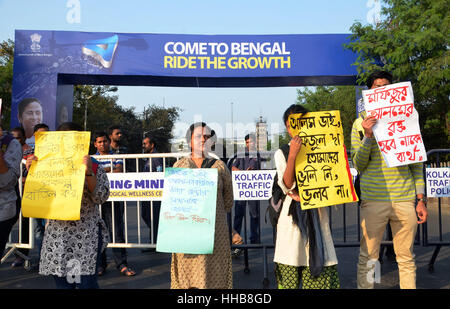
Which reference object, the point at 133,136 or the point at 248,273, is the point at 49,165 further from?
the point at 133,136

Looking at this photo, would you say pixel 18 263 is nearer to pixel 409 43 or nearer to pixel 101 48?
pixel 101 48

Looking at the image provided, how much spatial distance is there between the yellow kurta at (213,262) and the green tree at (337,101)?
982 inches

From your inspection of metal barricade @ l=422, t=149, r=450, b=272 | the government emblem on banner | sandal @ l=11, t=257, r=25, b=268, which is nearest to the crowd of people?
metal barricade @ l=422, t=149, r=450, b=272

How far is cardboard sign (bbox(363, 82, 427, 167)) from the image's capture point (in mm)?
3230

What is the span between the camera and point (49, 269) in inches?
119

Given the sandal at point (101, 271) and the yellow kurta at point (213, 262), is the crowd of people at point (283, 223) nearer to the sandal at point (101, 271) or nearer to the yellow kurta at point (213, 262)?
the yellow kurta at point (213, 262)

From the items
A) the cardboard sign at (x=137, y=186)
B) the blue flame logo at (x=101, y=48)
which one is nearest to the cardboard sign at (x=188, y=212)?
the cardboard sign at (x=137, y=186)

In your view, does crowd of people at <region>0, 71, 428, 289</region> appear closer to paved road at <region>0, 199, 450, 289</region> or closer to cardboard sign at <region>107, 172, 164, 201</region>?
paved road at <region>0, 199, 450, 289</region>

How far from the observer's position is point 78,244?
3086 mm

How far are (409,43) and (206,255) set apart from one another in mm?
8758

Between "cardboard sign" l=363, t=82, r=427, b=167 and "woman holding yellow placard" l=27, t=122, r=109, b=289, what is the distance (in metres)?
2.37

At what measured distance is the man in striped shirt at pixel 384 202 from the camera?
11.0ft
